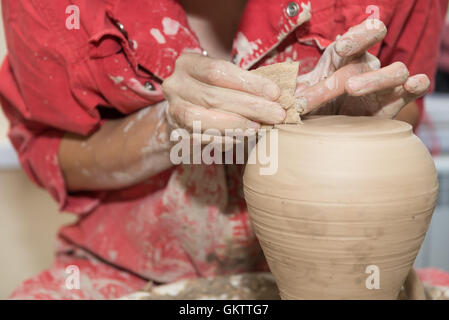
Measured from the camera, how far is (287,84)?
3.09 feet

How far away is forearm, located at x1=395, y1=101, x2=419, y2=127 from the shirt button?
41 cm

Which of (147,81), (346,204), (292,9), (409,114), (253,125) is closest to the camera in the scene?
(346,204)

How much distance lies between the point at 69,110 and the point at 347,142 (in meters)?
A: 0.70

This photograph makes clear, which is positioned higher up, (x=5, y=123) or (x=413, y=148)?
(x=413, y=148)

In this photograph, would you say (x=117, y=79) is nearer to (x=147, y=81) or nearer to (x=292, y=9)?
(x=147, y=81)

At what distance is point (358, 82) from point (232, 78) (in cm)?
21

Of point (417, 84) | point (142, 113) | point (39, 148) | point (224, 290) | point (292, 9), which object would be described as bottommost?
point (224, 290)

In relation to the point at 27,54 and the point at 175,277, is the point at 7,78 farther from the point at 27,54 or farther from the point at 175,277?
the point at 175,277

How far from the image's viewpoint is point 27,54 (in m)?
1.29

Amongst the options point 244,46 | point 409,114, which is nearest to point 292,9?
point 244,46

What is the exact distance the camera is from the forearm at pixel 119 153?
1246 millimetres

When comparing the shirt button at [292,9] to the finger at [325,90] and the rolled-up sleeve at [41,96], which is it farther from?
the rolled-up sleeve at [41,96]

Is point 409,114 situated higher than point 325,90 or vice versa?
point 325,90
